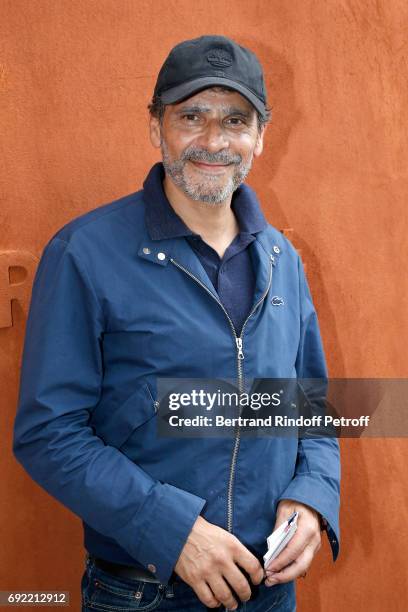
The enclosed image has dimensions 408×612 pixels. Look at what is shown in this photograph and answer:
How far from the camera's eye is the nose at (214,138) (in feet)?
5.84

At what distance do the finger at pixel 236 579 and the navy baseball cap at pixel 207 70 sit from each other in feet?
3.51

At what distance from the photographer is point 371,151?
2.61 m

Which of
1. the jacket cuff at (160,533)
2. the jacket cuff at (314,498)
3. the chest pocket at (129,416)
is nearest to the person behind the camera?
the jacket cuff at (160,533)

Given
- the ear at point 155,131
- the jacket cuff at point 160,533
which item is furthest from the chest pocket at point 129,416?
the ear at point 155,131

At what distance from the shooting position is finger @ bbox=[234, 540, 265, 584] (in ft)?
5.46

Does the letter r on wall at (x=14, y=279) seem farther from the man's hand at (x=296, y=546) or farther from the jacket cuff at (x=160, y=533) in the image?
the man's hand at (x=296, y=546)

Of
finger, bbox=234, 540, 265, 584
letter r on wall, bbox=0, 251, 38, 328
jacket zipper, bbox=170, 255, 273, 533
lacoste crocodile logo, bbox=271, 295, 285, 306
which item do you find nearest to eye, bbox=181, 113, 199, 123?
jacket zipper, bbox=170, 255, 273, 533

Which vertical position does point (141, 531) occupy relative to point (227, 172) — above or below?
below

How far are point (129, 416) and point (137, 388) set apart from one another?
0.07 m

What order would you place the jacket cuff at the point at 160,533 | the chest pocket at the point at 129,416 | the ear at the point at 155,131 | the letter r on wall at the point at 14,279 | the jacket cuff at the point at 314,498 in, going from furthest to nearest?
the letter r on wall at the point at 14,279, the ear at the point at 155,131, the jacket cuff at the point at 314,498, the chest pocket at the point at 129,416, the jacket cuff at the point at 160,533

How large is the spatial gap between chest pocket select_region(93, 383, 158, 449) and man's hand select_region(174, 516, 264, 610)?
0.82 ft

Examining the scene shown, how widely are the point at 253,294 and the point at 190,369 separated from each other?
262 millimetres

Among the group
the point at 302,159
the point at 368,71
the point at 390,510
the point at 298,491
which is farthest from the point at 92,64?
the point at 390,510

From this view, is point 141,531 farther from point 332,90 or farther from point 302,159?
point 332,90
